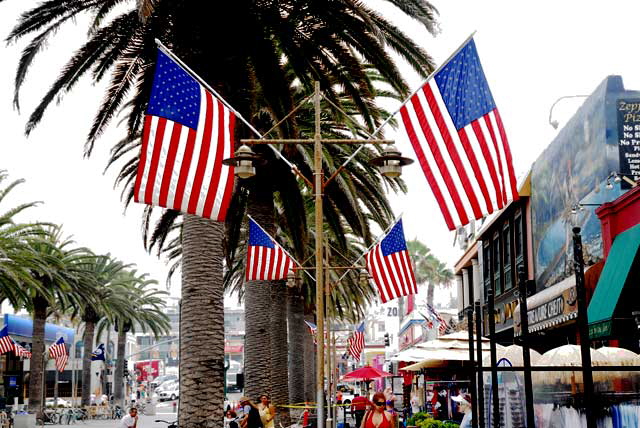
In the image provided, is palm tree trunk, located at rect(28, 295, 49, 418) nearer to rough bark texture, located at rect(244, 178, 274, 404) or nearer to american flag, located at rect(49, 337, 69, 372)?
american flag, located at rect(49, 337, 69, 372)

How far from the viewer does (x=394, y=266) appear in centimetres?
2216

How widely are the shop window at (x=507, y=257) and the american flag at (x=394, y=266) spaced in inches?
396

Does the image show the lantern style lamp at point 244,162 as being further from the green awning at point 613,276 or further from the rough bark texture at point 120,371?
the rough bark texture at point 120,371

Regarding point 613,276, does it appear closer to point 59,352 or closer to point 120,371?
point 59,352

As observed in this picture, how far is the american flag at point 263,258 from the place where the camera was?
21438 mm

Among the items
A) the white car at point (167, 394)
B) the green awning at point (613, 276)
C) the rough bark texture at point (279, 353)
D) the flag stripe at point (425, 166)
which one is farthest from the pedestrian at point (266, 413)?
the white car at point (167, 394)

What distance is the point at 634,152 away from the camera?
2005 cm

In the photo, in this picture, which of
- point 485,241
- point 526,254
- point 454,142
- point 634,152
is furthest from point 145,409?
point 454,142

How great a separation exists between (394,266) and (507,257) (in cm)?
1141

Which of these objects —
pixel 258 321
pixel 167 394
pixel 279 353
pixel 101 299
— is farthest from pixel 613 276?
pixel 167 394

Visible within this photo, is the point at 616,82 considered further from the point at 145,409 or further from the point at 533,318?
the point at 145,409

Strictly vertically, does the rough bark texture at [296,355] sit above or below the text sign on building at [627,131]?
below

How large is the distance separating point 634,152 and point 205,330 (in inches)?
458

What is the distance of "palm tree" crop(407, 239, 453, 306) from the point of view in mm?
87250
